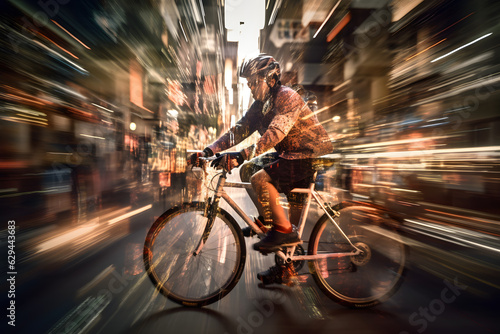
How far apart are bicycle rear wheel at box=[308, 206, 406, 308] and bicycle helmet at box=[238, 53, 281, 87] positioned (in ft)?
4.47

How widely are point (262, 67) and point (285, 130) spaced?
613 mm

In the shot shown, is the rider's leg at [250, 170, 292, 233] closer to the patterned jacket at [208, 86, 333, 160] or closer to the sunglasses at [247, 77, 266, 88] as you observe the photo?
the patterned jacket at [208, 86, 333, 160]

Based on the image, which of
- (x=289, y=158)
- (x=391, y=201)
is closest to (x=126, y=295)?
(x=289, y=158)

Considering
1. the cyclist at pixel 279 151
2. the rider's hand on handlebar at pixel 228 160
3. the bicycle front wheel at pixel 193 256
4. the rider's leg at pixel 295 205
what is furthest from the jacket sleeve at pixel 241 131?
the rider's leg at pixel 295 205

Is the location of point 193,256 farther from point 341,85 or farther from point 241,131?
point 341,85

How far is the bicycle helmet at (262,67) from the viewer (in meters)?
1.95

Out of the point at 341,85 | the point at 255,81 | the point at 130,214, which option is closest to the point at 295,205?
the point at 255,81

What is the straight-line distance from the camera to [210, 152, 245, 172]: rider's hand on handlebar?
5.65ft

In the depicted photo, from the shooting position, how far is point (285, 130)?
181cm

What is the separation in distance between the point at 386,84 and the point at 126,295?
9694mm

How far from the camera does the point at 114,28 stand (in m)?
9.38

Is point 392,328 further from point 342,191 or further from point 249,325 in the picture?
point 342,191

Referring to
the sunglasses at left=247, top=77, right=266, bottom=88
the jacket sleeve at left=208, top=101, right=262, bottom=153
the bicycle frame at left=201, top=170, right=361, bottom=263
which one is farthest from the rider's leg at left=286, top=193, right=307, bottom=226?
the sunglasses at left=247, top=77, right=266, bottom=88

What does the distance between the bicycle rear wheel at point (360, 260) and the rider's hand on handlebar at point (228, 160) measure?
0.98 meters
